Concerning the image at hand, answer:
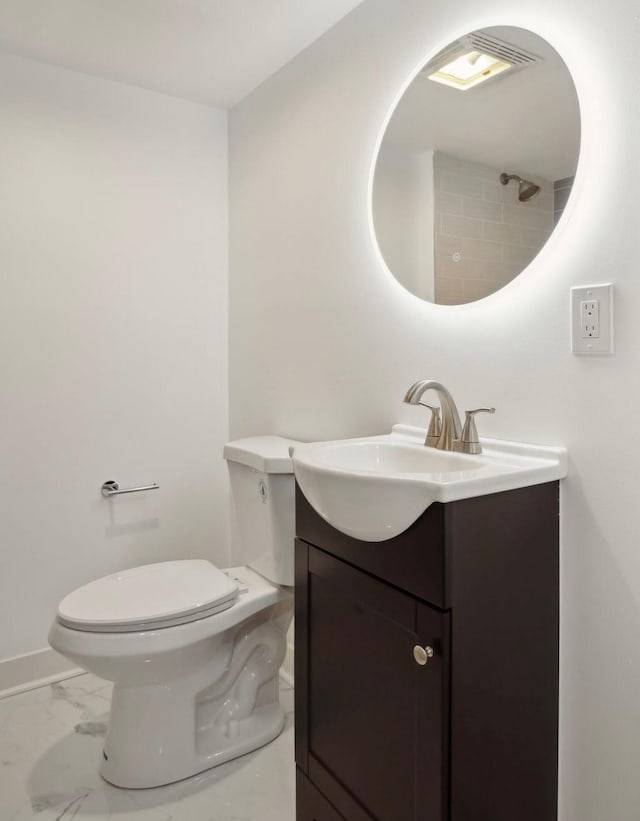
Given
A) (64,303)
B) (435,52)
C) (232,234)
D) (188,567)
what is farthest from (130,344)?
(435,52)

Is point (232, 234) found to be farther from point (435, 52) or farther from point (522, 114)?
point (522, 114)

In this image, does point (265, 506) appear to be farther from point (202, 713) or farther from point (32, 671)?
point (32, 671)

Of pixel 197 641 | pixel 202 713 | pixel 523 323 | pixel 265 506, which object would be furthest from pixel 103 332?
pixel 523 323

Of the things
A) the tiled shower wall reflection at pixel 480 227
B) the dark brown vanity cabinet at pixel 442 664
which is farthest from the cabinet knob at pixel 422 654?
the tiled shower wall reflection at pixel 480 227

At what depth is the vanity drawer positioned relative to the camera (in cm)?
98

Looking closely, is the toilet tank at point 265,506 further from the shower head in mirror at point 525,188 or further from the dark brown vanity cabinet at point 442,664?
the shower head in mirror at point 525,188

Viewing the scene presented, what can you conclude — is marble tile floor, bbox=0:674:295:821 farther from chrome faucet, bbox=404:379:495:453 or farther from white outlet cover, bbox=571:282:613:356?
white outlet cover, bbox=571:282:613:356

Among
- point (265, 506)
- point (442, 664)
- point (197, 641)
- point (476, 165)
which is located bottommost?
point (197, 641)

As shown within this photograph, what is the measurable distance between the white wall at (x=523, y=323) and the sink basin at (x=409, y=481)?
0.06 m

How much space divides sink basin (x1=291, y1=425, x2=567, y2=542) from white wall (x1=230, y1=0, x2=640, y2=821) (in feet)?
0.21

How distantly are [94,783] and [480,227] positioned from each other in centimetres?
175

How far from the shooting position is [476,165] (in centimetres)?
138

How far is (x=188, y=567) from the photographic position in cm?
180

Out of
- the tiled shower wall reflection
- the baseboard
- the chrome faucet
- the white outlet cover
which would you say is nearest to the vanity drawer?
the chrome faucet
